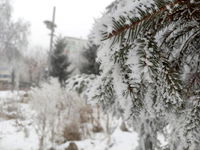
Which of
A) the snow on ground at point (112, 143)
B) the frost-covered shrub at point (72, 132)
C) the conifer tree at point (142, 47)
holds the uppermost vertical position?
the conifer tree at point (142, 47)

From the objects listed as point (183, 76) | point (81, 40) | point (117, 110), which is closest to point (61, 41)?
point (117, 110)

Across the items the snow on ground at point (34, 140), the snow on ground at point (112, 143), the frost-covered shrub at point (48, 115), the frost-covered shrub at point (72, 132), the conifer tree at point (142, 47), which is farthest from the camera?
the frost-covered shrub at point (72, 132)

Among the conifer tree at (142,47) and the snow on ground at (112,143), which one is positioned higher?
the conifer tree at (142,47)

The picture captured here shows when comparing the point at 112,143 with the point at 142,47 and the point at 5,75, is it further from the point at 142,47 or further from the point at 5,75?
the point at 5,75

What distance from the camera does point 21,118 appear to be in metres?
6.39

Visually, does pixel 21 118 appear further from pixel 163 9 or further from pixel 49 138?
pixel 163 9

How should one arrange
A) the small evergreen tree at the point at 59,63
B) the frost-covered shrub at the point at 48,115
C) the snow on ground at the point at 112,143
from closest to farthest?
the snow on ground at the point at 112,143
the frost-covered shrub at the point at 48,115
the small evergreen tree at the point at 59,63

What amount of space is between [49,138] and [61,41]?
26.1 ft

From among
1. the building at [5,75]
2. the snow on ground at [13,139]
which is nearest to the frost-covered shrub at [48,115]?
the snow on ground at [13,139]

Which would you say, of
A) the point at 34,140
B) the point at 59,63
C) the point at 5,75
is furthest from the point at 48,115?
the point at 5,75

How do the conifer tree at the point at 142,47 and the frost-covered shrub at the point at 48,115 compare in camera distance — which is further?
the frost-covered shrub at the point at 48,115

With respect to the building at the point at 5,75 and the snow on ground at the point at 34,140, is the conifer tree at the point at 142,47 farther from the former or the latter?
the building at the point at 5,75

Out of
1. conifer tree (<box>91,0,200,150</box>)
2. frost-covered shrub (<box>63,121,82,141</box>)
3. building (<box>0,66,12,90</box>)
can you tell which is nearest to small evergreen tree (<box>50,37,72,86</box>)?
frost-covered shrub (<box>63,121,82,141</box>)

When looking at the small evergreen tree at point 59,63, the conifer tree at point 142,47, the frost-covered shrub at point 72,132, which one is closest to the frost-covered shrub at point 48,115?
the frost-covered shrub at point 72,132
